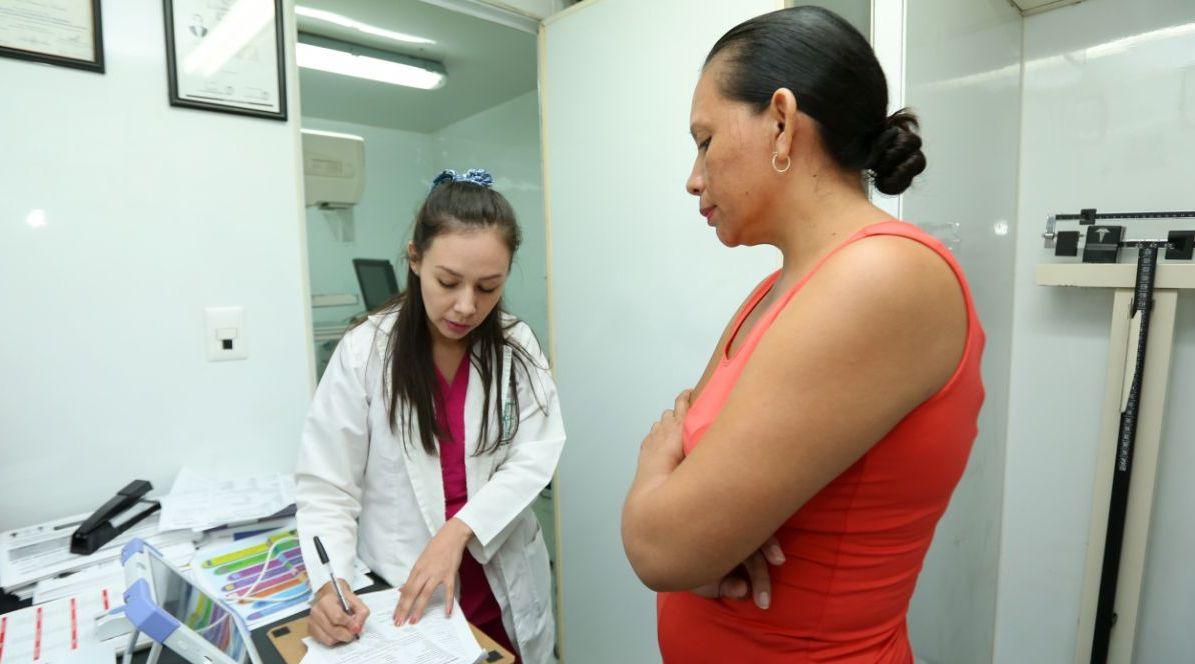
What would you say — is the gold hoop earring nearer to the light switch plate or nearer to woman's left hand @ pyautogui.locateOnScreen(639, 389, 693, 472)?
woman's left hand @ pyautogui.locateOnScreen(639, 389, 693, 472)

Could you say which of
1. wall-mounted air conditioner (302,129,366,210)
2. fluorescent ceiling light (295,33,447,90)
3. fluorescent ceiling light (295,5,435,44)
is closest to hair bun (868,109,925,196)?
wall-mounted air conditioner (302,129,366,210)

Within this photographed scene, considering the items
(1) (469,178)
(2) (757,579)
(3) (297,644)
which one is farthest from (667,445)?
(1) (469,178)

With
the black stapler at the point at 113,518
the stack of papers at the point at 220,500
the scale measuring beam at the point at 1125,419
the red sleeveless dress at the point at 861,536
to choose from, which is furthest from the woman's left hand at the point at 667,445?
the scale measuring beam at the point at 1125,419

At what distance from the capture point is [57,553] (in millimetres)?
1174

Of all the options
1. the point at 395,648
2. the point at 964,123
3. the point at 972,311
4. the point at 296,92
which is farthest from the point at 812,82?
the point at 296,92

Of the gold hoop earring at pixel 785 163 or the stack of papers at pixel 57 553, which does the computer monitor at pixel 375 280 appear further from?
the gold hoop earring at pixel 785 163

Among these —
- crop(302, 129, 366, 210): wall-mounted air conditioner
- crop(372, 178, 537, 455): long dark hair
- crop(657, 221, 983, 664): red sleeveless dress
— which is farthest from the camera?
crop(302, 129, 366, 210): wall-mounted air conditioner

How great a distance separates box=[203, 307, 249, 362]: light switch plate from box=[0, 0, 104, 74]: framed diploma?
0.54 m

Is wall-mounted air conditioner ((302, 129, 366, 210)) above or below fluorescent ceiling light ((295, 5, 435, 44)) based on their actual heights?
below

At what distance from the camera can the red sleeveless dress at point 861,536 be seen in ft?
1.96

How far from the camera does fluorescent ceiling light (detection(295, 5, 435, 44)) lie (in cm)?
230

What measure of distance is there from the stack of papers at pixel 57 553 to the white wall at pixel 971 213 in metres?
1.60

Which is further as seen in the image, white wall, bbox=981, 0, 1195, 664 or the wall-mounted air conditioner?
the wall-mounted air conditioner

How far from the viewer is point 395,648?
895mm
